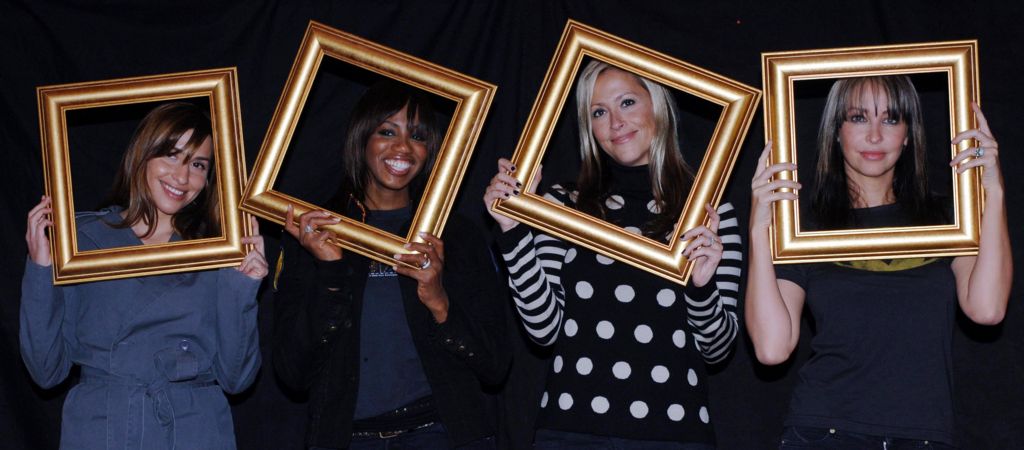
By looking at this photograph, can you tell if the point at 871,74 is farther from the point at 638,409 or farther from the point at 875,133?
→ the point at 638,409

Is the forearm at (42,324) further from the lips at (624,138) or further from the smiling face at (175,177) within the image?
the lips at (624,138)

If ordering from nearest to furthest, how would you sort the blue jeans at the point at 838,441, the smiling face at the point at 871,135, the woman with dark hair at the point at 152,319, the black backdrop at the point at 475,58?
the blue jeans at the point at 838,441 < the smiling face at the point at 871,135 < the woman with dark hair at the point at 152,319 < the black backdrop at the point at 475,58

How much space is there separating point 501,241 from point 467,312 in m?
0.27

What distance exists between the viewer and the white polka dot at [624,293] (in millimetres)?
2924

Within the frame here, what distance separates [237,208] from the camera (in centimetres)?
313

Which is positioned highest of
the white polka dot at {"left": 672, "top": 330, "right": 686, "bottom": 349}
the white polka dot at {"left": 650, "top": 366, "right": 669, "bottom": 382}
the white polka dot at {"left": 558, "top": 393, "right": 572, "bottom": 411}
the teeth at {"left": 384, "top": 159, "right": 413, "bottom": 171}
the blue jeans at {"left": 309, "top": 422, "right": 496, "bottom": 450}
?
the teeth at {"left": 384, "top": 159, "right": 413, "bottom": 171}

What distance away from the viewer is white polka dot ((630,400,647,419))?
9.17 feet

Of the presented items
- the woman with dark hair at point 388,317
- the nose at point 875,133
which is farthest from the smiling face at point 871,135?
the woman with dark hair at point 388,317

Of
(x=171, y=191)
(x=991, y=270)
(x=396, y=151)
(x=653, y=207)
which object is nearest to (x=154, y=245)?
(x=171, y=191)

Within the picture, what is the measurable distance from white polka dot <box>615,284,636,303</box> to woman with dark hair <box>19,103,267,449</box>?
3.64 feet

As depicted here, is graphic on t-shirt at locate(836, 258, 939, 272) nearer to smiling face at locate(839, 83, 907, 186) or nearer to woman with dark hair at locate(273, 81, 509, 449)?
smiling face at locate(839, 83, 907, 186)

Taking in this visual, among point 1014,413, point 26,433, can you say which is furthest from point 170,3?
point 1014,413

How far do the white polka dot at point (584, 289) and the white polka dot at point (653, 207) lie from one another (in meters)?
0.32

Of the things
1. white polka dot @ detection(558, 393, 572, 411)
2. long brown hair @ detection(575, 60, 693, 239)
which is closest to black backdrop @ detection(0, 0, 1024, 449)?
long brown hair @ detection(575, 60, 693, 239)
